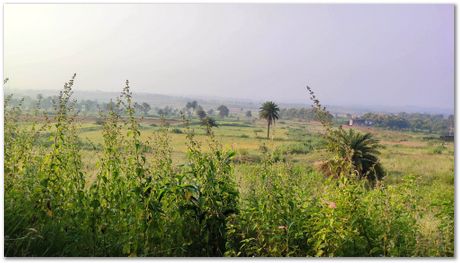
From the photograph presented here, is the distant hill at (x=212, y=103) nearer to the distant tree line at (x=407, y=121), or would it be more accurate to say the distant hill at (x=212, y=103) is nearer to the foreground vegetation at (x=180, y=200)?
the distant tree line at (x=407, y=121)

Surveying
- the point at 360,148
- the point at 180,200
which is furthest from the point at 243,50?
the point at 180,200

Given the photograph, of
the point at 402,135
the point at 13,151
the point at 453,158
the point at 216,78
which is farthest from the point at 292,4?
the point at 13,151

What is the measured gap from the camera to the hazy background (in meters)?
4.29

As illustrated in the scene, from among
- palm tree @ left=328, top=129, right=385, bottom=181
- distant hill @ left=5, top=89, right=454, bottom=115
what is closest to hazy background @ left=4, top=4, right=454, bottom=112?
distant hill @ left=5, top=89, right=454, bottom=115

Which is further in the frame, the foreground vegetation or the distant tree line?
the distant tree line

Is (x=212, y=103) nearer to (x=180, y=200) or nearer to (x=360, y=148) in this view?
(x=180, y=200)

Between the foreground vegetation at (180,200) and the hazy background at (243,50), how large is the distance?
39 centimetres

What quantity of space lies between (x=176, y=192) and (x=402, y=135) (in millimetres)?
2199

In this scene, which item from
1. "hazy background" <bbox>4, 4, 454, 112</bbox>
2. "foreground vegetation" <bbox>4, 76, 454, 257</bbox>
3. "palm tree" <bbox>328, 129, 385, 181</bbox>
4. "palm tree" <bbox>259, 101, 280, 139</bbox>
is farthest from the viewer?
"palm tree" <bbox>259, 101, 280, 139</bbox>

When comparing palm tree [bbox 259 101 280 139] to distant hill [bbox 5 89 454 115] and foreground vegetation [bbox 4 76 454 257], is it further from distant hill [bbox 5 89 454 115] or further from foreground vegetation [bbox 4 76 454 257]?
foreground vegetation [bbox 4 76 454 257]

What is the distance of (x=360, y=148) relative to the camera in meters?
4.35

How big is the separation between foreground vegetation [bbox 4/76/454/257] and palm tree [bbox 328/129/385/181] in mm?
24

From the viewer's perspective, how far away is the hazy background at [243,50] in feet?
14.1

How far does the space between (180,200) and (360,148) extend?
5.52 feet
